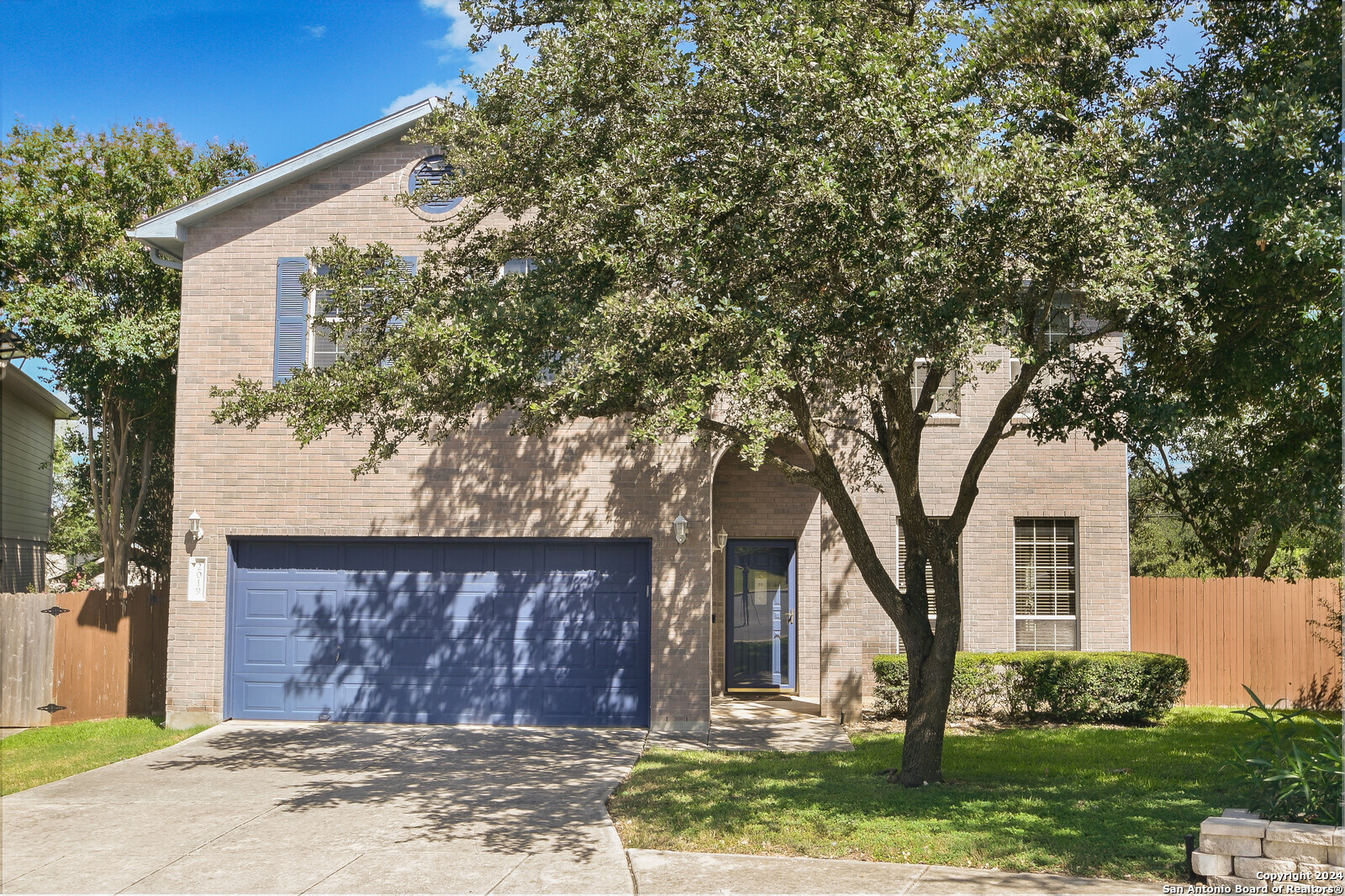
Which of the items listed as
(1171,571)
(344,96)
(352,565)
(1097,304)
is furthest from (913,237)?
(1171,571)

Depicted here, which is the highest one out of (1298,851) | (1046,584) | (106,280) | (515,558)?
(106,280)

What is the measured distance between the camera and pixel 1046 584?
1609 cm

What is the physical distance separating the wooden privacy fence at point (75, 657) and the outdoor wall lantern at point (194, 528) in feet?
5.98

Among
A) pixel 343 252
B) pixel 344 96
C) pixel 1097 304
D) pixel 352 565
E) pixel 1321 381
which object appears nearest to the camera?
pixel 1097 304

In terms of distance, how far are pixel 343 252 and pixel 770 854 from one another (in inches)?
269

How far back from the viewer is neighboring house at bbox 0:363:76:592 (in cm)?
1925

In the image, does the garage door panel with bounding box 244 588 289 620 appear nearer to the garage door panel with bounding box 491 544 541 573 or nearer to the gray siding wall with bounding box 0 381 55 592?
the garage door panel with bounding box 491 544 541 573

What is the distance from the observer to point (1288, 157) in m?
7.50

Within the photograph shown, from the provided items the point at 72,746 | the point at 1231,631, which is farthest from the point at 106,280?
the point at 1231,631

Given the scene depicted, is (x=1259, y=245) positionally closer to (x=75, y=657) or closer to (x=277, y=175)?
(x=277, y=175)

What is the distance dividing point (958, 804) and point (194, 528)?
10046 mm

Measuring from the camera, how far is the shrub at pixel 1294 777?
7.03 m

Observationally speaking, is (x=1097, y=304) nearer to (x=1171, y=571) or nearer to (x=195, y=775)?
(x=195, y=775)

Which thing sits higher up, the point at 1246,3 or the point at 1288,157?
the point at 1246,3
